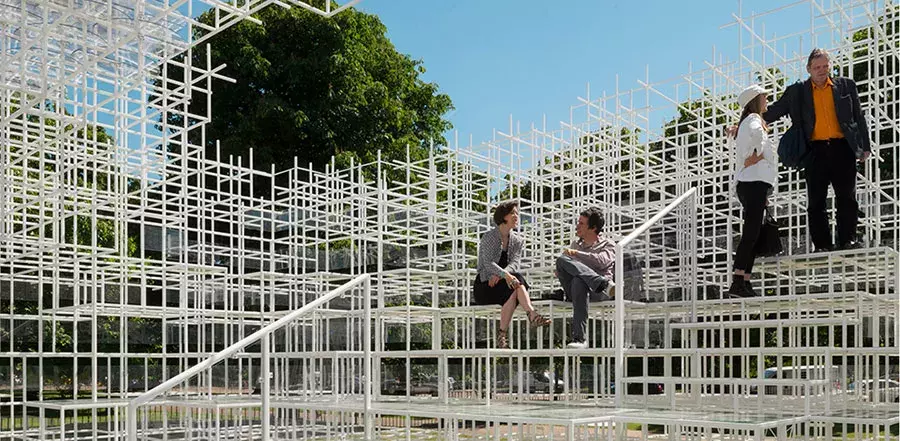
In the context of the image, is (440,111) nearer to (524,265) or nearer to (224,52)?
(224,52)

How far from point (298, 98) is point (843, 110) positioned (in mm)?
20537

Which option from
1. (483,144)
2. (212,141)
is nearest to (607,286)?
(483,144)

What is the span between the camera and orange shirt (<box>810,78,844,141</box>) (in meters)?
7.50

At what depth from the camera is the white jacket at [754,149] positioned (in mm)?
7367

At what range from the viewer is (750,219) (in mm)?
7441

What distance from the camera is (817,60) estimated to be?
24.3 ft

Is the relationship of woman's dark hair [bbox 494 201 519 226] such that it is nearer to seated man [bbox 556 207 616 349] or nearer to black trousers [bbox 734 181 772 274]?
seated man [bbox 556 207 616 349]

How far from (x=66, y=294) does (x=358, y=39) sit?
12.3 metres

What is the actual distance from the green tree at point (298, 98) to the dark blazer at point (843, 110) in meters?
18.2

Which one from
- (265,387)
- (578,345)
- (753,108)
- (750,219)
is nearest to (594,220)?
(750,219)

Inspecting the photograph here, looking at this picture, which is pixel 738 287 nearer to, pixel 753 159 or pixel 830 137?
pixel 753 159

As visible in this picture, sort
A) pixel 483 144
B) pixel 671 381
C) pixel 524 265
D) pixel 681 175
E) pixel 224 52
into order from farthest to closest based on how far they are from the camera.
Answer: pixel 224 52 < pixel 483 144 < pixel 524 265 < pixel 681 175 < pixel 671 381

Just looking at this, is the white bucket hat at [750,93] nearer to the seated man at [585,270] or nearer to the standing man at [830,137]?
the standing man at [830,137]

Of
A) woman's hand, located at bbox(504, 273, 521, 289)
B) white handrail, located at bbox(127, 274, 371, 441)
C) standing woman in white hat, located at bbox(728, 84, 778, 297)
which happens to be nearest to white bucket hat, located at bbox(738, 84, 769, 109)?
standing woman in white hat, located at bbox(728, 84, 778, 297)
